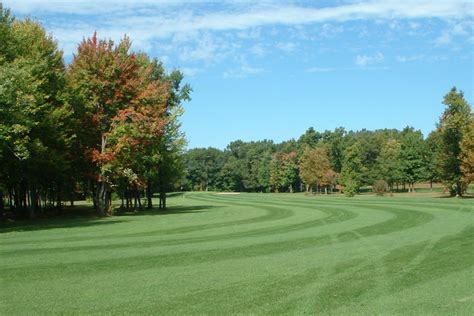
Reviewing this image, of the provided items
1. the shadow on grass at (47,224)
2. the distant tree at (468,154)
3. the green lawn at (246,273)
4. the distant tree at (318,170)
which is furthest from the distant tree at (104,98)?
the distant tree at (318,170)

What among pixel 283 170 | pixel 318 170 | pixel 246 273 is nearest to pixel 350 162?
pixel 318 170

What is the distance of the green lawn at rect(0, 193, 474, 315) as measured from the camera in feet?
25.2

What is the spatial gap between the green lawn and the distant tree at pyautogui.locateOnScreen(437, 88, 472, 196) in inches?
1817

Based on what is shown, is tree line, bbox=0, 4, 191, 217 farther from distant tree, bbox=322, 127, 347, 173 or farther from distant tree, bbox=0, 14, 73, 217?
distant tree, bbox=322, 127, 347, 173

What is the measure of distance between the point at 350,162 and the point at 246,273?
277 feet

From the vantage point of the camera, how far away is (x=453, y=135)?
2429 inches

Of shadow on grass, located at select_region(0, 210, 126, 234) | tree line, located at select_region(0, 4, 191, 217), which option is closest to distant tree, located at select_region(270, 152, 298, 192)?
tree line, located at select_region(0, 4, 191, 217)

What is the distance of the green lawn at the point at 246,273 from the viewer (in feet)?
25.2

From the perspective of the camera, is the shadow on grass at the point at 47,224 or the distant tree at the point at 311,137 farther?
the distant tree at the point at 311,137

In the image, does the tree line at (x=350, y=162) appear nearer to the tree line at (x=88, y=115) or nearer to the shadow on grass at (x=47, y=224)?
the tree line at (x=88, y=115)

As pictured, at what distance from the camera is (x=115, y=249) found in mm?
14586

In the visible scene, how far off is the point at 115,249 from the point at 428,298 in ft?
31.2

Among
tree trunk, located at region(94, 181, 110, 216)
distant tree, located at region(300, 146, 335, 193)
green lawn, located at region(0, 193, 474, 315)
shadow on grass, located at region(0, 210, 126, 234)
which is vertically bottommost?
shadow on grass, located at region(0, 210, 126, 234)

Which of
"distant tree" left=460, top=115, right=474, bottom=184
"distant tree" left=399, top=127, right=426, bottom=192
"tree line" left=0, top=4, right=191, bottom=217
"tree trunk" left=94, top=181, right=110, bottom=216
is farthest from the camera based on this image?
"distant tree" left=399, top=127, right=426, bottom=192
